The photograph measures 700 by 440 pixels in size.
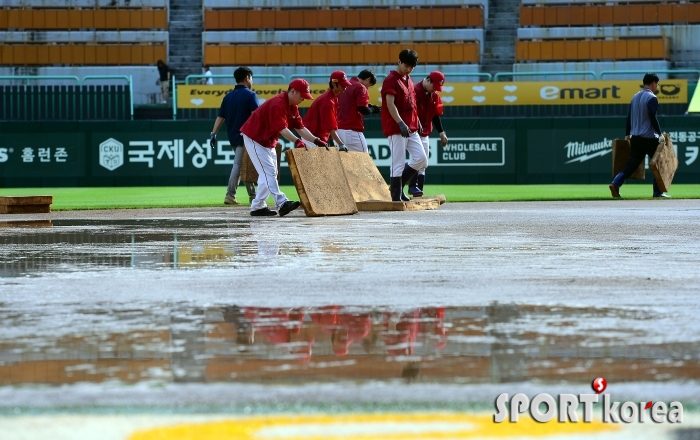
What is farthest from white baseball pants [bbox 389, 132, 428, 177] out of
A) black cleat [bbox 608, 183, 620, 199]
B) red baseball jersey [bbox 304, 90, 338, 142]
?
black cleat [bbox 608, 183, 620, 199]

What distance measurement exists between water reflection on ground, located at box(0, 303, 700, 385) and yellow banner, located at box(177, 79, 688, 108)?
23132 mm

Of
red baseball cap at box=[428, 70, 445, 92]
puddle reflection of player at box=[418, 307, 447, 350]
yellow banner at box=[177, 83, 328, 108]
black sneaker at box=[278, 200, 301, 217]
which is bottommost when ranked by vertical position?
puddle reflection of player at box=[418, 307, 447, 350]

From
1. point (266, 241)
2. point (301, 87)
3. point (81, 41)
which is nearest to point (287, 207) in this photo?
point (301, 87)

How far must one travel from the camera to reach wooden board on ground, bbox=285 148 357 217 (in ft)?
44.3

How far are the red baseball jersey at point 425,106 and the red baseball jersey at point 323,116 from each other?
162 centimetres

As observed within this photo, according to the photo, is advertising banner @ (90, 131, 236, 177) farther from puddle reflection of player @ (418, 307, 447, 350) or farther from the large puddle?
puddle reflection of player @ (418, 307, 447, 350)

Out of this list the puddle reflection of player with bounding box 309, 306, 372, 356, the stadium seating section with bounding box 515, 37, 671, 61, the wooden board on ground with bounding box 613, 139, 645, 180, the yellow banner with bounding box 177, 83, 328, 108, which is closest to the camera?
the puddle reflection of player with bounding box 309, 306, 372, 356

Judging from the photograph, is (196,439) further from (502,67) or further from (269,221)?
(502,67)

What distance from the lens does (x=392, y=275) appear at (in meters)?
6.62

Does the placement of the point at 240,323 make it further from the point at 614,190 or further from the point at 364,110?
the point at 614,190

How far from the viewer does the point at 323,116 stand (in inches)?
606

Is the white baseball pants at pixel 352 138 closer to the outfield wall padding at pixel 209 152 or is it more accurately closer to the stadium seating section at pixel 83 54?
the outfield wall padding at pixel 209 152

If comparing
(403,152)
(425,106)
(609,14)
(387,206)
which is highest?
(609,14)

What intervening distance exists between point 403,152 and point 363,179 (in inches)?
29.5
